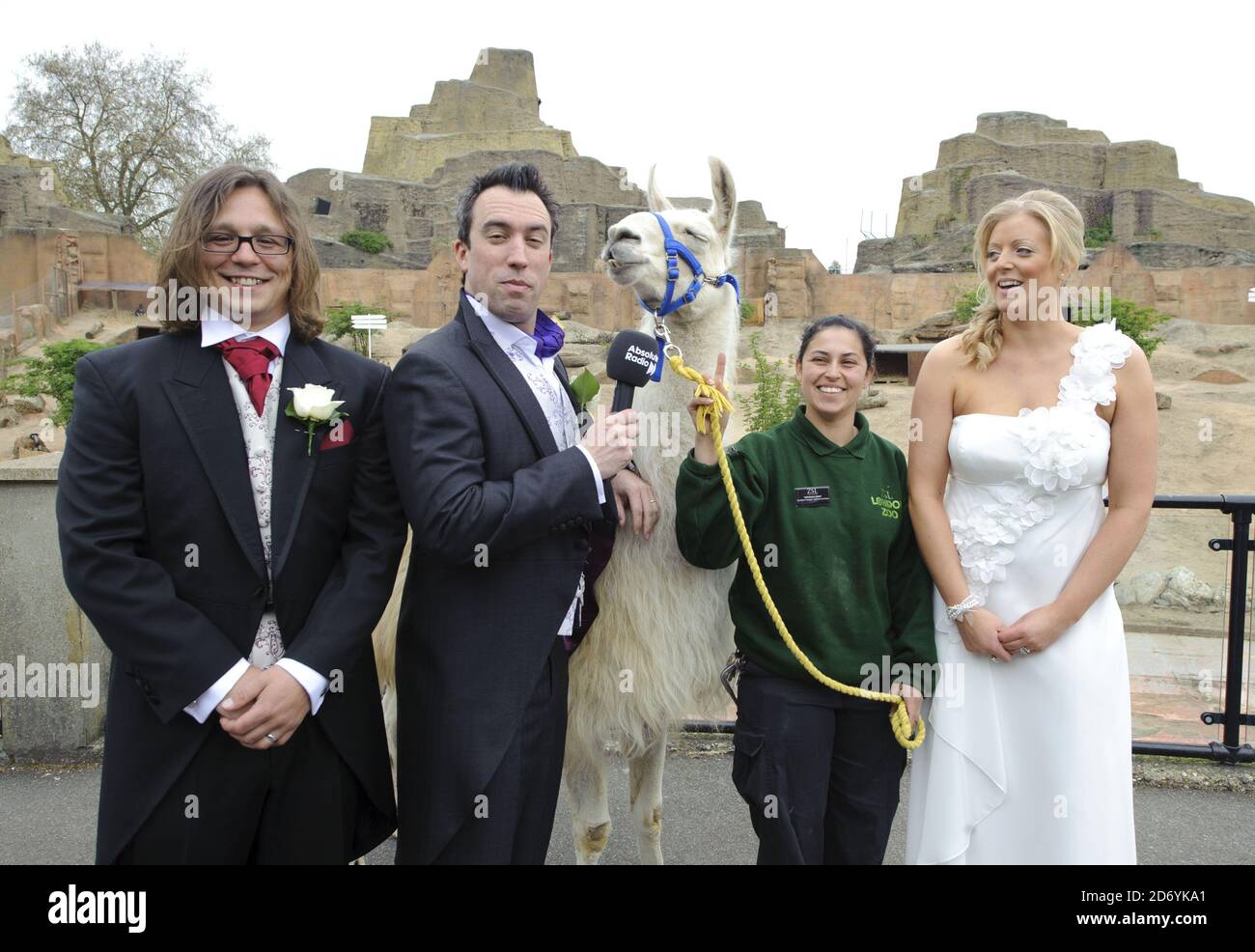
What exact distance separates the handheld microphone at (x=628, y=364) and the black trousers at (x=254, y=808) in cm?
104

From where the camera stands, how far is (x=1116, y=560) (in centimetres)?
227

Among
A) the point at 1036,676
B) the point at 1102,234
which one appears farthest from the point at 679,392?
the point at 1102,234

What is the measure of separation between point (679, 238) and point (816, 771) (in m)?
1.50

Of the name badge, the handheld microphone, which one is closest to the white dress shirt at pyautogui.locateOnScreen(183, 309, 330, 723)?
the handheld microphone

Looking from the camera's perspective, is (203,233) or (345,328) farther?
(345,328)

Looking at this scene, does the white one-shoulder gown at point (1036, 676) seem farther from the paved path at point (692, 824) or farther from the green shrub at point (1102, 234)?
the green shrub at point (1102, 234)

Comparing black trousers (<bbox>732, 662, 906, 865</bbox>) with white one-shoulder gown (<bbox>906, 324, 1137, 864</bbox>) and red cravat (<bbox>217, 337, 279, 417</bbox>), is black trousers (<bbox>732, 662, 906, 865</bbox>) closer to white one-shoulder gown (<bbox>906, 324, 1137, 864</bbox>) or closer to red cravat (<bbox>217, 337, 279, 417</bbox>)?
white one-shoulder gown (<bbox>906, 324, 1137, 864</bbox>)

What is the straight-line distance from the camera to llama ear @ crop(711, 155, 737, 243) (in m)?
2.65

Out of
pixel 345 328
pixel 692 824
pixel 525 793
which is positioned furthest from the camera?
pixel 345 328

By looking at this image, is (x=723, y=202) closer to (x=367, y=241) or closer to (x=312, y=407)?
(x=312, y=407)

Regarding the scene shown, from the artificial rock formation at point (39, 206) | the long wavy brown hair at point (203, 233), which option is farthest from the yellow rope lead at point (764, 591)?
the artificial rock formation at point (39, 206)

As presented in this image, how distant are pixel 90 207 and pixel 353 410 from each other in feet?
137

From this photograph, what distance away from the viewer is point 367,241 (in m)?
40.7

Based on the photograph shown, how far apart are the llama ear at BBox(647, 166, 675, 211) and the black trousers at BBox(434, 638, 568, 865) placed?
153 cm
